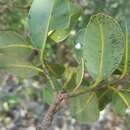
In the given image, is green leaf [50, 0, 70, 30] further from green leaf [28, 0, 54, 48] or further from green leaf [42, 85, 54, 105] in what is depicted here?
green leaf [42, 85, 54, 105]

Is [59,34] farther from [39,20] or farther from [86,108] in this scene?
[86,108]

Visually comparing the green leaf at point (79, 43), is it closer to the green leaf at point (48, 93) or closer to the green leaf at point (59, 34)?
the green leaf at point (59, 34)

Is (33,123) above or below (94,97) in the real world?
below

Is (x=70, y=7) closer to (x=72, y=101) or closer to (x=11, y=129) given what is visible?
(x=72, y=101)

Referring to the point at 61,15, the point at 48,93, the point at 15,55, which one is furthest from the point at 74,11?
the point at 48,93

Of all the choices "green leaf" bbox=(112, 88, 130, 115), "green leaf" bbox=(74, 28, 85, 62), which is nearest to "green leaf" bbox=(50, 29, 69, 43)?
"green leaf" bbox=(74, 28, 85, 62)

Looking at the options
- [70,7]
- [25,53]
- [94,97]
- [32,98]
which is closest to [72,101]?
[94,97]
